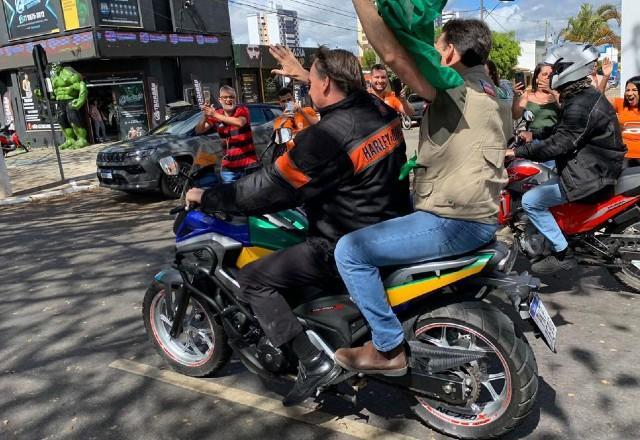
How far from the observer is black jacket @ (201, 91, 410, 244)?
105 inches

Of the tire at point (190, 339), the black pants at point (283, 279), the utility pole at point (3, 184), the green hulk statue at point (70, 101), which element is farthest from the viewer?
the green hulk statue at point (70, 101)

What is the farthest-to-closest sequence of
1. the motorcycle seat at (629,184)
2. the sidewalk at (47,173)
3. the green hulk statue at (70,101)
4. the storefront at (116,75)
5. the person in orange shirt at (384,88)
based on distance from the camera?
the storefront at (116,75) < the green hulk statue at (70,101) < the sidewalk at (47,173) < the person in orange shirt at (384,88) < the motorcycle seat at (629,184)

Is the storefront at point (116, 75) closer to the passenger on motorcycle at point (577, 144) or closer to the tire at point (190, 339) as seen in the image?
the tire at point (190, 339)

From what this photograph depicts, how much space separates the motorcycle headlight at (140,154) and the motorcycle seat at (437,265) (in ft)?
26.5

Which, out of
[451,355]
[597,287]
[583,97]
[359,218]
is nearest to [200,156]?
[359,218]

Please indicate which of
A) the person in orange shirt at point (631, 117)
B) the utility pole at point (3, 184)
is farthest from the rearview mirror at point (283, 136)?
the utility pole at point (3, 184)

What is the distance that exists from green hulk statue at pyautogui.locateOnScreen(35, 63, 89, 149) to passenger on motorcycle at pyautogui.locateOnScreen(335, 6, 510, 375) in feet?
64.3

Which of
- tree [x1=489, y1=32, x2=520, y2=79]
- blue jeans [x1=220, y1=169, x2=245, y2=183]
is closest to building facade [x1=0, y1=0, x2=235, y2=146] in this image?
blue jeans [x1=220, y1=169, x2=245, y2=183]

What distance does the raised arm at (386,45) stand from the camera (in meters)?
2.26

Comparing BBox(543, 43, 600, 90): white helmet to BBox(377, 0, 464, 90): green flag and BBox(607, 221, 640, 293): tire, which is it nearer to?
BBox(607, 221, 640, 293): tire

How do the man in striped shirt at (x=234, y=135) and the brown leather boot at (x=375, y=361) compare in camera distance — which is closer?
the brown leather boot at (x=375, y=361)

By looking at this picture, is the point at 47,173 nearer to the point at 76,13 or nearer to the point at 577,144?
the point at 76,13

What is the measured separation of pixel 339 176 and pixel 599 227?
2.83 metres

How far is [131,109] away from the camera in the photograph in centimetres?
2231
